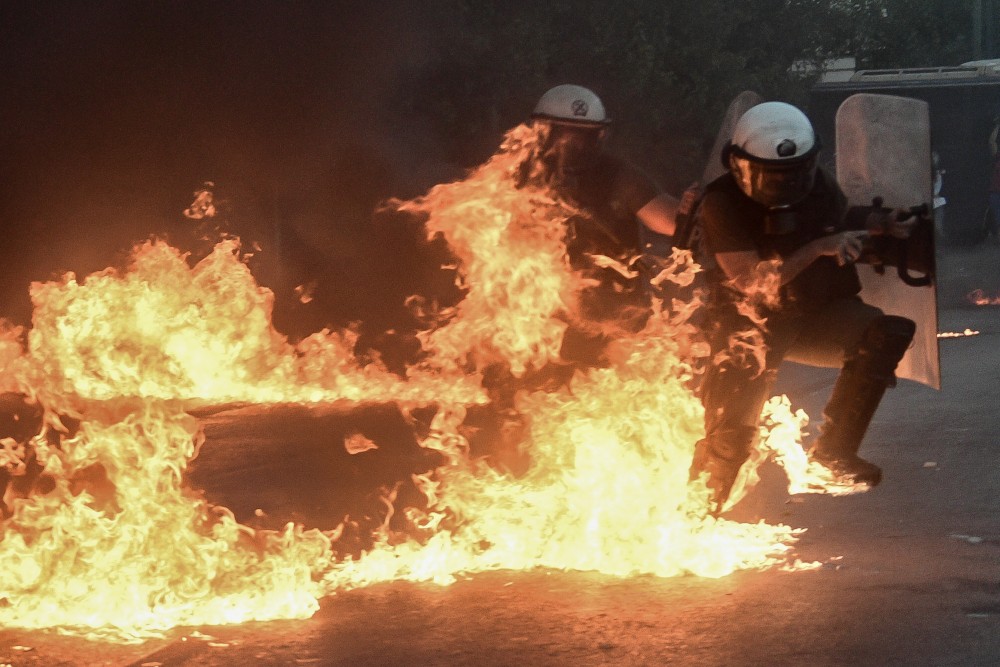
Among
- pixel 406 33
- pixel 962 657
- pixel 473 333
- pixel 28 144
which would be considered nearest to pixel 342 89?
pixel 406 33

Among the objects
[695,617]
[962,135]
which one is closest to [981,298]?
[962,135]

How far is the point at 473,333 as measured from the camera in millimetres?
8031

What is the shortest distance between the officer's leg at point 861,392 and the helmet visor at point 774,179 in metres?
0.60

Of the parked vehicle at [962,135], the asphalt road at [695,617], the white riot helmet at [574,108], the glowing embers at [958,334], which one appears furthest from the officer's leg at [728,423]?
the parked vehicle at [962,135]

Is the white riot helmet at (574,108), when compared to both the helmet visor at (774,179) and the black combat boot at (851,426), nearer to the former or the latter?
the helmet visor at (774,179)

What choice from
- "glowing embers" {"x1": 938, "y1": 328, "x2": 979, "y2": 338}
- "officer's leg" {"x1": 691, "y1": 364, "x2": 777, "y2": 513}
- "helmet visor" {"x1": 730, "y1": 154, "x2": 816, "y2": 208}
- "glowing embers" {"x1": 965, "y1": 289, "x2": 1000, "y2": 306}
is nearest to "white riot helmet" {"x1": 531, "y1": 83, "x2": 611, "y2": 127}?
"helmet visor" {"x1": 730, "y1": 154, "x2": 816, "y2": 208}

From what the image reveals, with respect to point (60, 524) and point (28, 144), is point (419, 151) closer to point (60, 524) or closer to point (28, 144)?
point (28, 144)

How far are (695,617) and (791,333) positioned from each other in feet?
5.27

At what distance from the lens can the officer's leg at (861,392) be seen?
5.84m

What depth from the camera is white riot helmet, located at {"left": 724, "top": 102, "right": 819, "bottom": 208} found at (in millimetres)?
5898

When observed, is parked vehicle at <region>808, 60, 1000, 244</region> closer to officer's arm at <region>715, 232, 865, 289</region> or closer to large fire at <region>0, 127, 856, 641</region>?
large fire at <region>0, 127, 856, 641</region>

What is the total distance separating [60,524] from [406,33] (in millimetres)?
9792

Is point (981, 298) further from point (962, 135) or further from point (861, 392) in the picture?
point (861, 392)

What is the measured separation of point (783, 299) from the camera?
607 centimetres
